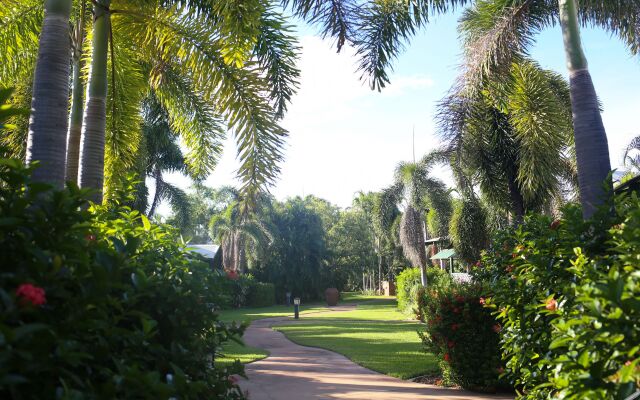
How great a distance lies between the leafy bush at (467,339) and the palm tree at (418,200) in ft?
57.9

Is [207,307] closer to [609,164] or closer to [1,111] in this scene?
[1,111]

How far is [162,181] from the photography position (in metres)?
31.8

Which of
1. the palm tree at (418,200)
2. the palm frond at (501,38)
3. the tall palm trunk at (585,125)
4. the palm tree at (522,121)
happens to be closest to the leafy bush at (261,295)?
the palm tree at (418,200)

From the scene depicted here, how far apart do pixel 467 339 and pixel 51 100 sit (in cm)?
648

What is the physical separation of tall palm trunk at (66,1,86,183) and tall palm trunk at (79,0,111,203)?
0.71 metres

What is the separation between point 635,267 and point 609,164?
151 inches

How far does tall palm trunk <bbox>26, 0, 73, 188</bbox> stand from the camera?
4.32 m

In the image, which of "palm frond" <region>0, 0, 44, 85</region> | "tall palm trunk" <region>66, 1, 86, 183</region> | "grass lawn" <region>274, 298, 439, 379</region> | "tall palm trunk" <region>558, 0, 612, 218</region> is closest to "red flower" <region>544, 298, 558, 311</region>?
"tall palm trunk" <region>558, 0, 612, 218</region>

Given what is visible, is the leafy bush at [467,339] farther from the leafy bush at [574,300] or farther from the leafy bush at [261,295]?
the leafy bush at [261,295]

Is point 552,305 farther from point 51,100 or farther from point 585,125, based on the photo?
point 51,100

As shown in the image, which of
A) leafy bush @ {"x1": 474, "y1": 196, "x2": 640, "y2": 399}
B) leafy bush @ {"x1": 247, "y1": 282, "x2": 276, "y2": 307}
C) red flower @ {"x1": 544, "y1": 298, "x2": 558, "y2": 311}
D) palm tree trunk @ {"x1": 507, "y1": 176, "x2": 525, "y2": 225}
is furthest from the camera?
leafy bush @ {"x1": 247, "y1": 282, "x2": 276, "y2": 307}

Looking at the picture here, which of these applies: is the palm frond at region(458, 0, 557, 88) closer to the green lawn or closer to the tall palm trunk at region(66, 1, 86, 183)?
the green lawn

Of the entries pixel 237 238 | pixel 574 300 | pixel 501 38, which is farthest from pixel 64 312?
pixel 237 238

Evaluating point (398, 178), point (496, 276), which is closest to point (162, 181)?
point (398, 178)
